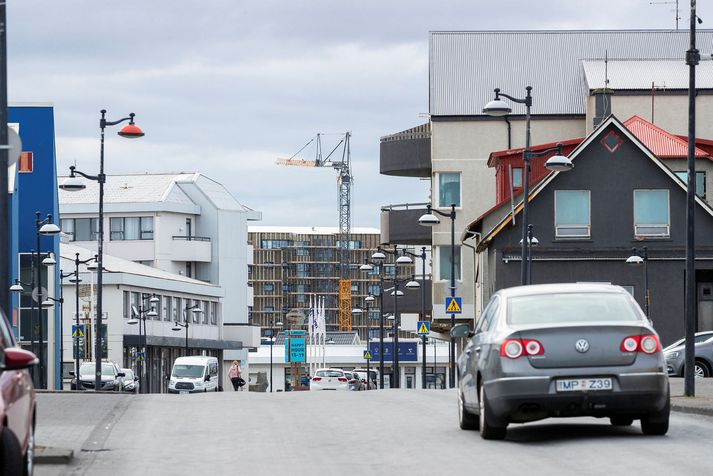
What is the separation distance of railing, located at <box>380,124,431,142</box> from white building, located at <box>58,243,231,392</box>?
81.6ft

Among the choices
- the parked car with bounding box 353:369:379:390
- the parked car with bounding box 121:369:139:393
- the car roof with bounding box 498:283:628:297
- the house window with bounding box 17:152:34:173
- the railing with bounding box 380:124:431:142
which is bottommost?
the parked car with bounding box 353:369:379:390

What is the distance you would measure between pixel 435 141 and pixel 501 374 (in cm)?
5476

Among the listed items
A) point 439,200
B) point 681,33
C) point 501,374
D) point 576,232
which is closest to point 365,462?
point 501,374

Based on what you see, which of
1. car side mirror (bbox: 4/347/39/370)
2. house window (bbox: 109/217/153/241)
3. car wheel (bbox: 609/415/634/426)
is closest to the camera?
car side mirror (bbox: 4/347/39/370)

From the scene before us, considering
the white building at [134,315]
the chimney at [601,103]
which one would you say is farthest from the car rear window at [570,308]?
the white building at [134,315]

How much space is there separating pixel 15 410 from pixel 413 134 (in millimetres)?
62491

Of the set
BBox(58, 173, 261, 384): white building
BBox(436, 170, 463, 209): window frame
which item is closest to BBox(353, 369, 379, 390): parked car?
BBox(58, 173, 261, 384): white building

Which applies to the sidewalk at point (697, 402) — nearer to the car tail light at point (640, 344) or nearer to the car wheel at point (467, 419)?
the car wheel at point (467, 419)

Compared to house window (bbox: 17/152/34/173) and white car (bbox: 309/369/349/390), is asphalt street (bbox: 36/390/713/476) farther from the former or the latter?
house window (bbox: 17/152/34/173)

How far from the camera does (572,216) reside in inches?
2223

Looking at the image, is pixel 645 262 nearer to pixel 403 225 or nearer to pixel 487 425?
pixel 403 225

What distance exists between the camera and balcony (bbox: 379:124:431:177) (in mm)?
71250

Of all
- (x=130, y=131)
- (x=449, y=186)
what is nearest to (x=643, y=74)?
(x=449, y=186)

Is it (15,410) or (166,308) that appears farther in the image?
(166,308)
